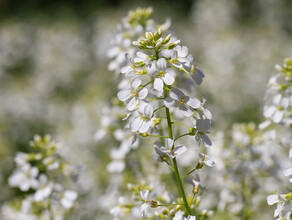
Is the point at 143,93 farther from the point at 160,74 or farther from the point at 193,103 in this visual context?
the point at 193,103

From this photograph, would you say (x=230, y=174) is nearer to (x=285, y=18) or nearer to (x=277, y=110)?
(x=277, y=110)

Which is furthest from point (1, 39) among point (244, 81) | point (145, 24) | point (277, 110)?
point (277, 110)

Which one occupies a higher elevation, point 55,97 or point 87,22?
point 87,22

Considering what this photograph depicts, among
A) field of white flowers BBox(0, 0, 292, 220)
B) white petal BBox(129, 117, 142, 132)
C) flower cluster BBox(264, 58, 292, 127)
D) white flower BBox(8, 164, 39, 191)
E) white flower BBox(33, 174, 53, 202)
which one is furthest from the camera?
white flower BBox(8, 164, 39, 191)

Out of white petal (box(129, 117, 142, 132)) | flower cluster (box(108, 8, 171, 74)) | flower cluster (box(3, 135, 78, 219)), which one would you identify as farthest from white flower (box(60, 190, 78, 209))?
white petal (box(129, 117, 142, 132))

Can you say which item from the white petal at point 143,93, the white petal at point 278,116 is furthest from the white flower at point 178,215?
the white petal at point 278,116

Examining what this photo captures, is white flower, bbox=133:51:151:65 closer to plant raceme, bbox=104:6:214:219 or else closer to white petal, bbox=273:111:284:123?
plant raceme, bbox=104:6:214:219

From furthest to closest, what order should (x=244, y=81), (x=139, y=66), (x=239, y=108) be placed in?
(x=244, y=81), (x=239, y=108), (x=139, y=66)
